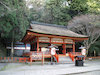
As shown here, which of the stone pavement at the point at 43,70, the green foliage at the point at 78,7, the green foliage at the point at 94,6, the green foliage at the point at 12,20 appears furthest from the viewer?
the green foliage at the point at 78,7

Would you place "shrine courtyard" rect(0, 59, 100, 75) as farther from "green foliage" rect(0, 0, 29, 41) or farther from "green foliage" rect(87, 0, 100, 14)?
"green foliage" rect(87, 0, 100, 14)

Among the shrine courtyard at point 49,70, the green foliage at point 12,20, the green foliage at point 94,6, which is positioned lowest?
the shrine courtyard at point 49,70

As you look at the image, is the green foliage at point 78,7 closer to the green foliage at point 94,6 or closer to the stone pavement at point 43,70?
the green foliage at point 94,6

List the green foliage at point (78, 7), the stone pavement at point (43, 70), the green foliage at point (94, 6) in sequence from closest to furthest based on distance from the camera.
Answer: the stone pavement at point (43, 70) → the green foliage at point (94, 6) → the green foliage at point (78, 7)

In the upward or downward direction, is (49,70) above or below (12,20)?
below

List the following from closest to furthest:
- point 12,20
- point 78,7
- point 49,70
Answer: point 49,70 < point 12,20 < point 78,7

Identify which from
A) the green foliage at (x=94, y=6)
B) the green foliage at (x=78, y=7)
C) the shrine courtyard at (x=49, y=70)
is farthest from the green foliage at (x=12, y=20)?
the green foliage at (x=94, y=6)

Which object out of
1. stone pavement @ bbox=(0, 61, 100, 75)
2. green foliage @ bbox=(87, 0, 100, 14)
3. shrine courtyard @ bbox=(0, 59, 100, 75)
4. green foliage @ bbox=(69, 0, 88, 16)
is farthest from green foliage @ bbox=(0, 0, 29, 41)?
green foliage @ bbox=(87, 0, 100, 14)

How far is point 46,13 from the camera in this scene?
31328mm

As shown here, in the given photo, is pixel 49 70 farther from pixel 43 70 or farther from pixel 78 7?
pixel 78 7

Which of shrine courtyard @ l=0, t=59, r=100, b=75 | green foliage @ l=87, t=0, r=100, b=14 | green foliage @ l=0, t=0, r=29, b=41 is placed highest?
green foliage @ l=87, t=0, r=100, b=14

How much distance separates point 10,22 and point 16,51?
15.9 meters

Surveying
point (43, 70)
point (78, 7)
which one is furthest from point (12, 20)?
point (78, 7)

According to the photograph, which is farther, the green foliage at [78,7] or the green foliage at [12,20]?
the green foliage at [78,7]
